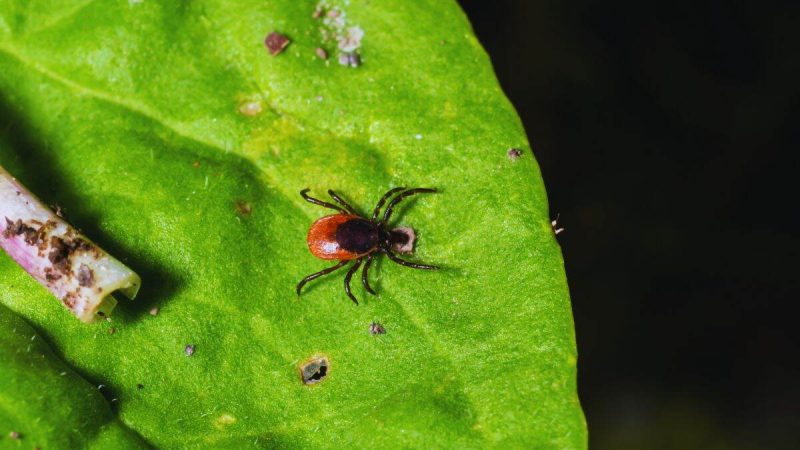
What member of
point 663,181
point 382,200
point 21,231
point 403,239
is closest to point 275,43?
point 382,200

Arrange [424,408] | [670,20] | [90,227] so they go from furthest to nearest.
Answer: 1. [670,20]
2. [90,227]
3. [424,408]

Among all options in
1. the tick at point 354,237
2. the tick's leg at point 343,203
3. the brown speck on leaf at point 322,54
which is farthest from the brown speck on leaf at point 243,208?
the brown speck on leaf at point 322,54

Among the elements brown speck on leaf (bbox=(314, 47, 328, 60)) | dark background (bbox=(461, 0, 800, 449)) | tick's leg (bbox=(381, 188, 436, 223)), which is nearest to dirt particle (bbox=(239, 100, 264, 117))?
brown speck on leaf (bbox=(314, 47, 328, 60))

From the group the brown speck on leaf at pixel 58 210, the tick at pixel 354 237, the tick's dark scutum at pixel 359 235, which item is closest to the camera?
the brown speck on leaf at pixel 58 210

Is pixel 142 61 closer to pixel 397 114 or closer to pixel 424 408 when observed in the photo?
pixel 397 114

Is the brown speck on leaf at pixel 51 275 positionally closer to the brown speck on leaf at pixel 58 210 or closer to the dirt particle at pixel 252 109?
the brown speck on leaf at pixel 58 210

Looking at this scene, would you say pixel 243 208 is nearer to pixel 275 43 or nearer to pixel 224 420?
pixel 275 43

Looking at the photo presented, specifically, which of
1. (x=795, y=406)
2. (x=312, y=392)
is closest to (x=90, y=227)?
(x=312, y=392)
